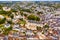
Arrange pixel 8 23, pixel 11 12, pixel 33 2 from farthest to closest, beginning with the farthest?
pixel 33 2 → pixel 11 12 → pixel 8 23

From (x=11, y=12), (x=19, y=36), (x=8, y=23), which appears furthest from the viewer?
(x=11, y=12)

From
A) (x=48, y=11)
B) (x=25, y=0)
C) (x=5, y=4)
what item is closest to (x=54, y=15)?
(x=48, y=11)

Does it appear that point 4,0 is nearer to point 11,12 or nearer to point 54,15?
point 11,12

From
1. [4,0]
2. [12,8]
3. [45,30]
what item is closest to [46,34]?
[45,30]

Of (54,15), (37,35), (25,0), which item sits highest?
(25,0)

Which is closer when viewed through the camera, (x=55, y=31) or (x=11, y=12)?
(x=55, y=31)

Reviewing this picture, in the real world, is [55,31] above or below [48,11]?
below

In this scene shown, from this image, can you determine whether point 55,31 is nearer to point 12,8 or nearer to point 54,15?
point 54,15
